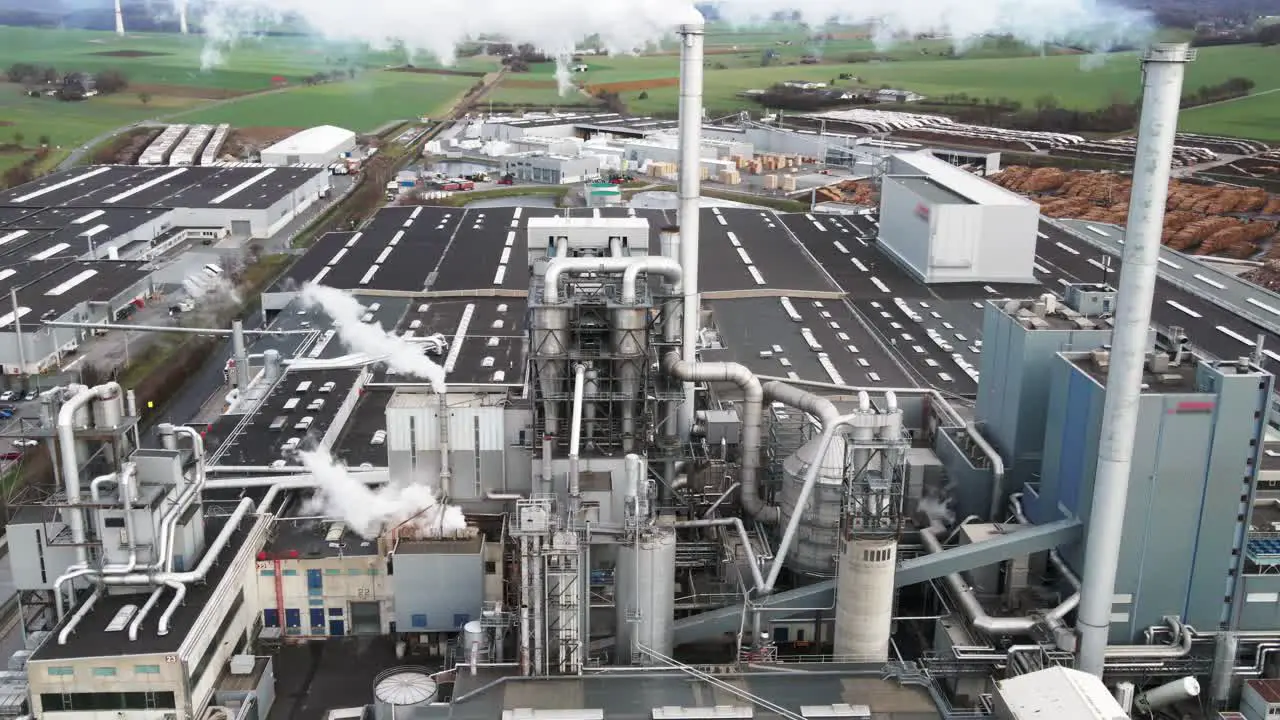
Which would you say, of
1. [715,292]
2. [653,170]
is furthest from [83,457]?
[653,170]

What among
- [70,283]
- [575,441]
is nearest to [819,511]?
[575,441]

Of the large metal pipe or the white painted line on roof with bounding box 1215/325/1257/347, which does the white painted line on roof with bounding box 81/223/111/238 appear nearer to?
the large metal pipe

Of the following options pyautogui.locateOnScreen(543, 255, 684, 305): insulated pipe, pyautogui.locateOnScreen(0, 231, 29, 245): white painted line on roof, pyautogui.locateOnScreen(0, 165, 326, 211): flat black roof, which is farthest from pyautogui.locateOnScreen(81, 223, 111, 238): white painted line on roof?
pyautogui.locateOnScreen(543, 255, 684, 305): insulated pipe

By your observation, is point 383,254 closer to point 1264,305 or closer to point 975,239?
point 975,239

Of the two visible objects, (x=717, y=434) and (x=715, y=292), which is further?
(x=715, y=292)

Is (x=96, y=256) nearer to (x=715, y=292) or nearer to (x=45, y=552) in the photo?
(x=715, y=292)

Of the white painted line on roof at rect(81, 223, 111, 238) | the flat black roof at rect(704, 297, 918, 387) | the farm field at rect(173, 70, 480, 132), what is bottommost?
the flat black roof at rect(704, 297, 918, 387)
